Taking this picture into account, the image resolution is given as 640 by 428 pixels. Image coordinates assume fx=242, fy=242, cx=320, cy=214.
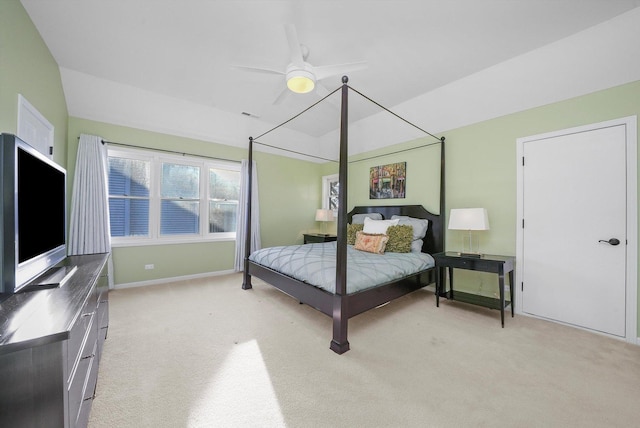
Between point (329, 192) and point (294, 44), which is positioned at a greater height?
point (294, 44)

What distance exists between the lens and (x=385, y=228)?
369 centimetres

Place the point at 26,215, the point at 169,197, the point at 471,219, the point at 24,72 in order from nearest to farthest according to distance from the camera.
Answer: the point at 26,215
the point at 24,72
the point at 471,219
the point at 169,197

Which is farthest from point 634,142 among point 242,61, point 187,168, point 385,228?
point 187,168

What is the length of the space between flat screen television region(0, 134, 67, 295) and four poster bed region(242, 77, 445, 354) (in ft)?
5.91

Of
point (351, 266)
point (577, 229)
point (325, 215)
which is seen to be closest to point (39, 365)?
point (351, 266)

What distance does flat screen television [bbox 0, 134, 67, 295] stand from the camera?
1098 mm

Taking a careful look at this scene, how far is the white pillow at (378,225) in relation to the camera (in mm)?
3707

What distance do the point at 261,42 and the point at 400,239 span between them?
2936 millimetres

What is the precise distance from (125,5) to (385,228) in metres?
3.73

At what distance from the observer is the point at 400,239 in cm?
346

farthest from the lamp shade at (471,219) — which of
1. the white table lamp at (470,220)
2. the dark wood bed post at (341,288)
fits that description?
the dark wood bed post at (341,288)

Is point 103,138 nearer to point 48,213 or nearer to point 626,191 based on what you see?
point 48,213

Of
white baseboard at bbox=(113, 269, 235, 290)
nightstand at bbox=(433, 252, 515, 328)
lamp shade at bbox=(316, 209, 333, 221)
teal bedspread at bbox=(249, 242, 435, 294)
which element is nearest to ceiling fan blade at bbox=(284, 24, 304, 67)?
teal bedspread at bbox=(249, 242, 435, 294)

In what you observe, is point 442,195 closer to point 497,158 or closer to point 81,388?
point 497,158
